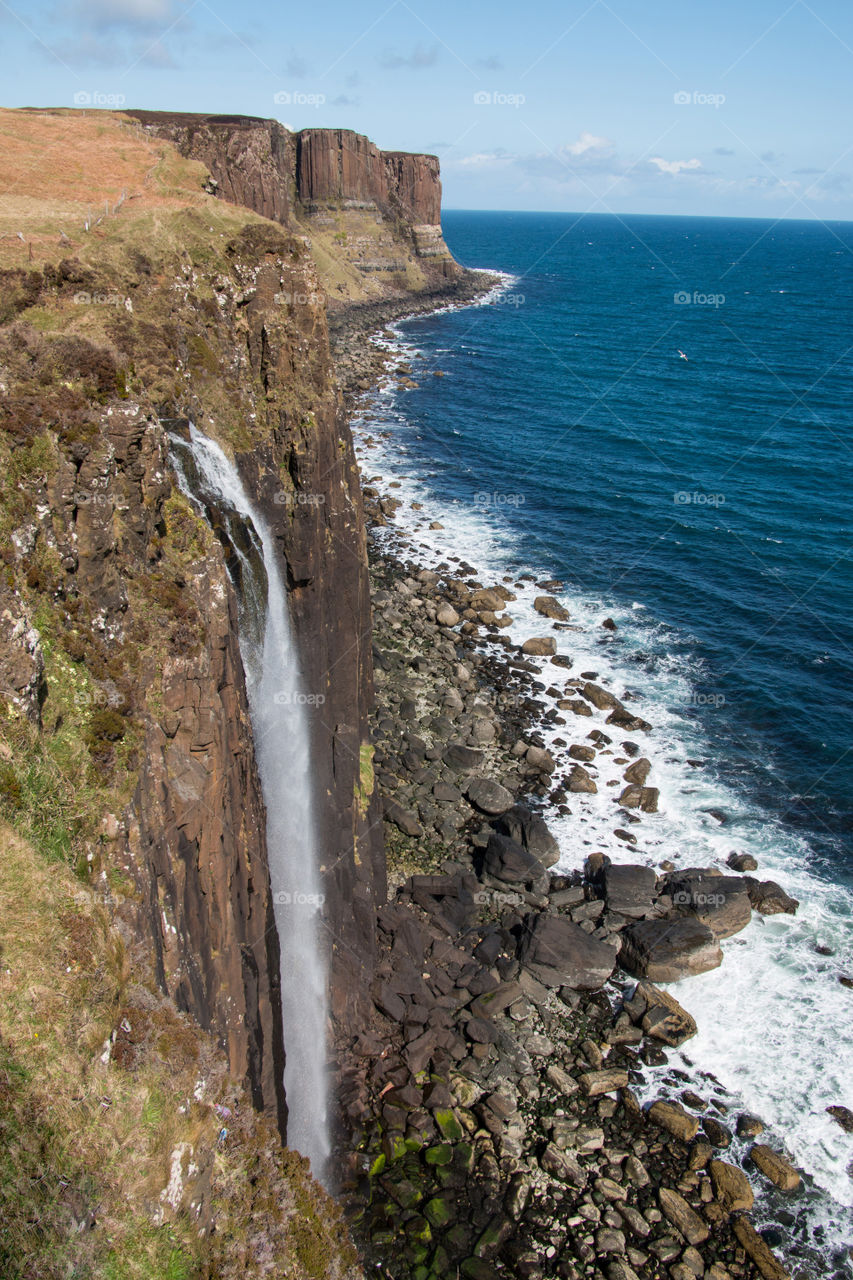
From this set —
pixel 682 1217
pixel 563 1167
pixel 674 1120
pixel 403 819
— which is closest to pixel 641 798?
pixel 403 819

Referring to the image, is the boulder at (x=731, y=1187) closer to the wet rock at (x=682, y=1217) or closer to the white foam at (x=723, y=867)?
the wet rock at (x=682, y=1217)

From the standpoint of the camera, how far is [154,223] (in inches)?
897

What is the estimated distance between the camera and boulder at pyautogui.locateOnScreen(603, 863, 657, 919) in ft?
105

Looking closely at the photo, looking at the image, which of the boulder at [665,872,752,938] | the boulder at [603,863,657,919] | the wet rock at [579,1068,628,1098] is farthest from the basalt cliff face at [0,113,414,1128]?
the boulder at [665,872,752,938]

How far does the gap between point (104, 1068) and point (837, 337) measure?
14547cm

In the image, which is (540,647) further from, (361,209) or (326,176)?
(361,209)

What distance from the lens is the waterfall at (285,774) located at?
74.1 feet

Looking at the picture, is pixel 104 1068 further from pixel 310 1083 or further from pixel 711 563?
pixel 711 563

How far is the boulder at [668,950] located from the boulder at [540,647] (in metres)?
19.6

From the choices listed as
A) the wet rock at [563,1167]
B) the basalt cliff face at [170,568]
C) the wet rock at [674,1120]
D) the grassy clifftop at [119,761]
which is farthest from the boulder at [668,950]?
the grassy clifftop at [119,761]

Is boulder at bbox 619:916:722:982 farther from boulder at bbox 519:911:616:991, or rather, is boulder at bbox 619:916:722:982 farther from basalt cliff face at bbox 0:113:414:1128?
basalt cliff face at bbox 0:113:414:1128

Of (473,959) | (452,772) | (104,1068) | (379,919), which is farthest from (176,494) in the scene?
(452,772)

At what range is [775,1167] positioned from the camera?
78.9 ft

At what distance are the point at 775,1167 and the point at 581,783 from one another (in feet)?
56.1
